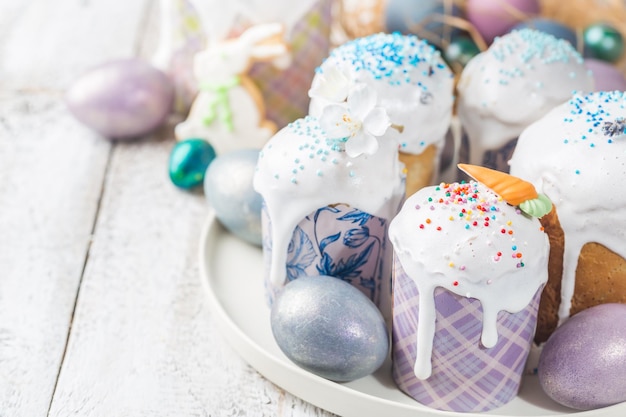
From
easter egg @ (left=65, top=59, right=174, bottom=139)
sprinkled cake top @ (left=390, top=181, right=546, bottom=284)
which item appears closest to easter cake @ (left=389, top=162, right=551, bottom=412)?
sprinkled cake top @ (left=390, top=181, right=546, bottom=284)

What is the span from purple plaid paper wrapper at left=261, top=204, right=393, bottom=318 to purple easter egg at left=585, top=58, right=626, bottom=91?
0.65 metres

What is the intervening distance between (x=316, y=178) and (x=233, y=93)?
0.53 meters

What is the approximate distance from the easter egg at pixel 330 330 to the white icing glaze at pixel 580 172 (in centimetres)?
26

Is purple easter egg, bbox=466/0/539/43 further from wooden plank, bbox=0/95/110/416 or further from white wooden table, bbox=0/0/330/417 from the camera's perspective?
wooden plank, bbox=0/95/110/416

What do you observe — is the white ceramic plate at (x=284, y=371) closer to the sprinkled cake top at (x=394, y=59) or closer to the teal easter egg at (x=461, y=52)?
the sprinkled cake top at (x=394, y=59)

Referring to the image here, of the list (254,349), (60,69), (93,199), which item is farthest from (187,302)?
(60,69)

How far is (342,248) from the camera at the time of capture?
1.13 m

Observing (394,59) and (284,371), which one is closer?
(284,371)

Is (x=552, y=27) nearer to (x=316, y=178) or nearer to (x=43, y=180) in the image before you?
(x=316, y=178)

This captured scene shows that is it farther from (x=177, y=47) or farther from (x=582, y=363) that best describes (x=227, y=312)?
(x=177, y=47)

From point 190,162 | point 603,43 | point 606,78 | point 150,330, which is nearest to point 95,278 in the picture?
point 150,330

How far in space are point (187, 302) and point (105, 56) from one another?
2.95 ft

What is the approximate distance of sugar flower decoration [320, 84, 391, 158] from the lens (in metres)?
1.06

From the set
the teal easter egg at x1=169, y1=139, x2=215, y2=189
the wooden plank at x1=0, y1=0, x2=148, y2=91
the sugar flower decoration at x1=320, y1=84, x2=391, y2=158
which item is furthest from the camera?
the wooden plank at x1=0, y1=0, x2=148, y2=91
